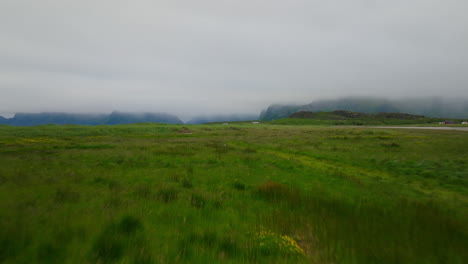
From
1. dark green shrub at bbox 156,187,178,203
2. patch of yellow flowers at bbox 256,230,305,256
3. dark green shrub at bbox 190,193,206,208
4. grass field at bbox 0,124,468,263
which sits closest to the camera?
grass field at bbox 0,124,468,263

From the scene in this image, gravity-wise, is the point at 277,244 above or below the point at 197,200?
above

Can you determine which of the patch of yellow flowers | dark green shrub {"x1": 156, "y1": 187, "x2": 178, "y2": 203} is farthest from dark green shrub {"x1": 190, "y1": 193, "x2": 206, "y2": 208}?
the patch of yellow flowers

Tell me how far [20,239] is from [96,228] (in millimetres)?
1081

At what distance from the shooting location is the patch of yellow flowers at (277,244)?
3.38 meters

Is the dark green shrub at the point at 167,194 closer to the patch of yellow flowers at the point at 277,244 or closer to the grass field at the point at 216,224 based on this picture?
the grass field at the point at 216,224

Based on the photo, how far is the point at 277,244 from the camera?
11.6ft

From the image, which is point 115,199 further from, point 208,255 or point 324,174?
point 324,174

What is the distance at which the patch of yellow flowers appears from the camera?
3383mm

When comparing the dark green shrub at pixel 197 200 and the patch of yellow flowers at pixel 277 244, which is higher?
the patch of yellow flowers at pixel 277 244

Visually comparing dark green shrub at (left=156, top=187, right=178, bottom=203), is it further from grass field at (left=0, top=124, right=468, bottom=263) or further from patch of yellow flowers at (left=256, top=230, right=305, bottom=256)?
patch of yellow flowers at (left=256, top=230, right=305, bottom=256)

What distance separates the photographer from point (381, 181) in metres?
10.1

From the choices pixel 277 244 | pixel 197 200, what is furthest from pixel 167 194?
pixel 277 244

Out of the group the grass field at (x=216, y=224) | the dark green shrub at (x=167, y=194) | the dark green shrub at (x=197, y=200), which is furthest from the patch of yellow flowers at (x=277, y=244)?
the dark green shrub at (x=167, y=194)

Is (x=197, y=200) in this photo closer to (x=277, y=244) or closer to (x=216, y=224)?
(x=216, y=224)
